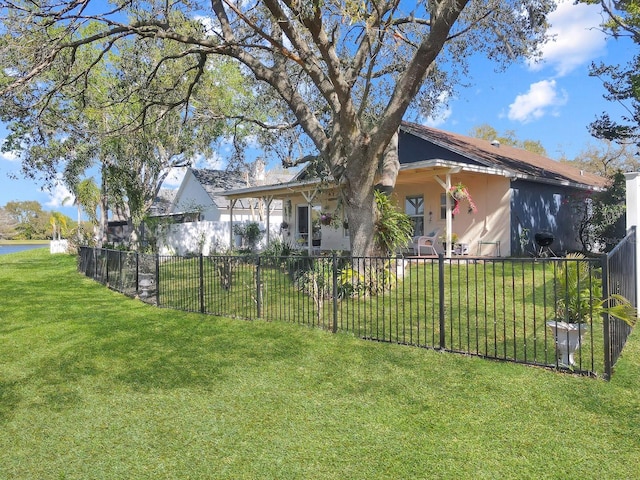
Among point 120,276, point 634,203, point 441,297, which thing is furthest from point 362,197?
point 120,276

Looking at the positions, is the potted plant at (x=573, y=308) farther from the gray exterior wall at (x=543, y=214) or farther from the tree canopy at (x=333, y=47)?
the gray exterior wall at (x=543, y=214)

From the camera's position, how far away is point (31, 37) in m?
8.47

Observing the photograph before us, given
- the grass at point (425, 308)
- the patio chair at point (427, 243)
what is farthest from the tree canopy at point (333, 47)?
the patio chair at point (427, 243)

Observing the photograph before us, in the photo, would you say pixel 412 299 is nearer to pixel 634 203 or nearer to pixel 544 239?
pixel 634 203

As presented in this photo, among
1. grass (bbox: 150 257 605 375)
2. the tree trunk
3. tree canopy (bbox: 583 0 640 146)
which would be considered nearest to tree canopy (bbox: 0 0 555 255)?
the tree trunk

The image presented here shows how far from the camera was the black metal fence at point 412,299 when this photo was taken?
489cm

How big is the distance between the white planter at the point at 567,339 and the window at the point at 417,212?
36.0 ft

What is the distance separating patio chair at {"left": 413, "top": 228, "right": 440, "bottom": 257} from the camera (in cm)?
1366

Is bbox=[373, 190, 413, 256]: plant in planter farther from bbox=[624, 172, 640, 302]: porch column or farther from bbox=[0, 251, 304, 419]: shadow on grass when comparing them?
bbox=[624, 172, 640, 302]: porch column

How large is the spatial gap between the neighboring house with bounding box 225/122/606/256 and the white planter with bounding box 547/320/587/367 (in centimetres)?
768

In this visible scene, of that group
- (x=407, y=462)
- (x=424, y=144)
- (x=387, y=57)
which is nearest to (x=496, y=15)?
(x=387, y=57)

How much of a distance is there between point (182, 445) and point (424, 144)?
14332 millimetres

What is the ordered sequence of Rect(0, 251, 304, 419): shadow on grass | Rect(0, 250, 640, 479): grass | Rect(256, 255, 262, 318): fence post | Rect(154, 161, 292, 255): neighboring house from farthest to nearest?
Rect(154, 161, 292, 255): neighboring house → Rect(256, 255, 262, 318): fence post → Rect(0, 251, 304, 419): shadow on grass → Rect(0, 250, 640, 479): grass

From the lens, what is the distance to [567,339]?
4.63 metres
